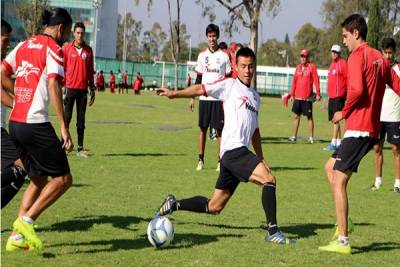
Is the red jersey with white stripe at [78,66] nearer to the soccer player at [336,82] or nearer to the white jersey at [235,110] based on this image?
the soccer player at [336,82]

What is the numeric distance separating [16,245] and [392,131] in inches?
292

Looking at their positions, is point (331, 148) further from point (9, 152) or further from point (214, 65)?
point (9, 152)

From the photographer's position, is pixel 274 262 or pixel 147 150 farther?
pixel 147 150

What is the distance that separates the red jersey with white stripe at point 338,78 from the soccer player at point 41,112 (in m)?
12.1

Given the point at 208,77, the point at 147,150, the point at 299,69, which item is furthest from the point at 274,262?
the point at 299,69

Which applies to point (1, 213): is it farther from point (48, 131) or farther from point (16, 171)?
point (48, 131)

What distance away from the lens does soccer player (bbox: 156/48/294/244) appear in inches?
289

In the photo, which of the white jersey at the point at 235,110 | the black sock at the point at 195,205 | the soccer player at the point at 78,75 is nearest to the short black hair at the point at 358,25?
the white jersey at the point at 235,110

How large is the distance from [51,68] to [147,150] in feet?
32.4

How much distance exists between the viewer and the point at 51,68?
6531 mm

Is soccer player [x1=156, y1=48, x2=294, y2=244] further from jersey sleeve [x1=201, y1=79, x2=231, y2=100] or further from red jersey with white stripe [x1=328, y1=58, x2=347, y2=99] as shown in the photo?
red jersey with white stripe [x1=328, y1=58, x2=347, y2=99]

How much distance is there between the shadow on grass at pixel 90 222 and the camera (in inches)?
302

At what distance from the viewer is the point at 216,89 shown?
7.50 metres

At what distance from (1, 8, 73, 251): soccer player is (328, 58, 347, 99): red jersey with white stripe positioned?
12.1 metres
